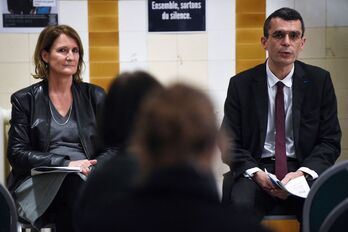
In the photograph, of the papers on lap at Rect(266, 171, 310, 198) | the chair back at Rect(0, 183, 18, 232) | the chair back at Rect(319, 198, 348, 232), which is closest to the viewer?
the chair back at Rect(319, 198, 348, 232)

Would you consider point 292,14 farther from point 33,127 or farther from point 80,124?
point 33,127

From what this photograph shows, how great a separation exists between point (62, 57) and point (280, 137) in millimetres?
1315

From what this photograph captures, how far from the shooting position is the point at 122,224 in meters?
1.31

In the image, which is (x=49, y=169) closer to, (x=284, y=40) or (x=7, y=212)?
(x=7, y=212)

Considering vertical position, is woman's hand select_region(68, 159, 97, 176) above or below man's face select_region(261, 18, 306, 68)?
below

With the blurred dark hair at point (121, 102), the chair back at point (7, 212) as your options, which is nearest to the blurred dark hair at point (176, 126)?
the blurred dark hair at point (121, 102)

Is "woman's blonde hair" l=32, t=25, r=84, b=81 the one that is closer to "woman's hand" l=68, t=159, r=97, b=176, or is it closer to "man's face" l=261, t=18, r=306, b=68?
"woman's hand" l=68, t=159, r=97, b=176

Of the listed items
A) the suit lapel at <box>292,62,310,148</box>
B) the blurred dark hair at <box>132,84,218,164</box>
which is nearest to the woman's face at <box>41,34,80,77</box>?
the suit lapel at <box>292,62,310,148</box>

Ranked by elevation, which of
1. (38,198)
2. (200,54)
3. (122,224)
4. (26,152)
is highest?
(200,54)

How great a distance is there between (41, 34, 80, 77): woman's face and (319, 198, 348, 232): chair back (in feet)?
6.23

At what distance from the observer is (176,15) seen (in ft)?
14.4

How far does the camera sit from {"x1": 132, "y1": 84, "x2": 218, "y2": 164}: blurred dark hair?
4.24 ft

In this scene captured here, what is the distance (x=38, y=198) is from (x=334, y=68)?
2288 millimetres

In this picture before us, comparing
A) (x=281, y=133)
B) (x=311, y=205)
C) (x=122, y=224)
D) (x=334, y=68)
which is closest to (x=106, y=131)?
(x=122, y=224)
